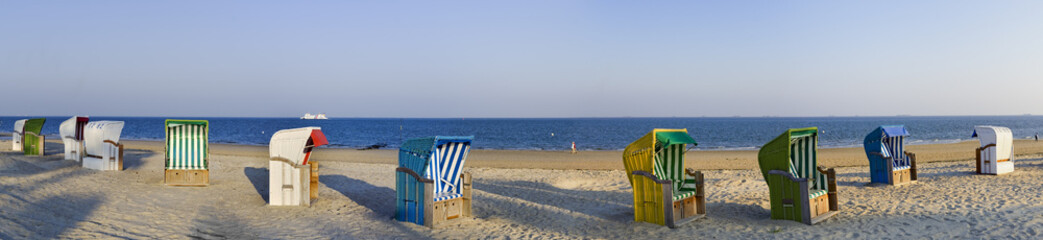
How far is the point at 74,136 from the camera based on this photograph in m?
16.3

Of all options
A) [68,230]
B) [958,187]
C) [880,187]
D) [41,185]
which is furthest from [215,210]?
[958,187]

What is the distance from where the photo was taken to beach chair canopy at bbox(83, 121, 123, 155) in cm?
1456

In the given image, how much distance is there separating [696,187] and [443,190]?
4.04 m

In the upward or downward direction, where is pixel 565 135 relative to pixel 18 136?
downward

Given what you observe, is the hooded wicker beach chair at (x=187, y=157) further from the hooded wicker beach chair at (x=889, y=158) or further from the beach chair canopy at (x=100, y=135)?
the hooded wicker beach chair at (x=889, y=158)

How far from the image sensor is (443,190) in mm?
9094

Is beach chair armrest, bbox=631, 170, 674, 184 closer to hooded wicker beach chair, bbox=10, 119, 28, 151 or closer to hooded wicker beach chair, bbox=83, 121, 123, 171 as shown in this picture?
hooded wicker beach chair, bbox=83, 121, 123, 171

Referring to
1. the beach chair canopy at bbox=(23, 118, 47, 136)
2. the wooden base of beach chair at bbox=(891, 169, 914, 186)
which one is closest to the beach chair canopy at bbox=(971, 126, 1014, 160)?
the wooden base of beach chair at bbox=(891, 169, 914, 186)

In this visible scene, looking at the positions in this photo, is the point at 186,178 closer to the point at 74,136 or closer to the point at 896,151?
the point at 74,136

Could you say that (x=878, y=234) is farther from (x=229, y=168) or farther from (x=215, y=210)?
(x=229, y=168)

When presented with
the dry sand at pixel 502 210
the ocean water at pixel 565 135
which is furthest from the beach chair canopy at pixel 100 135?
the ocean water at pixel 565 135

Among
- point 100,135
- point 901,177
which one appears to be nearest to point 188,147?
point 100,135

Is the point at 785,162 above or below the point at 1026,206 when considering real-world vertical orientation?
above

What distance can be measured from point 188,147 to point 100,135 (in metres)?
4.59
